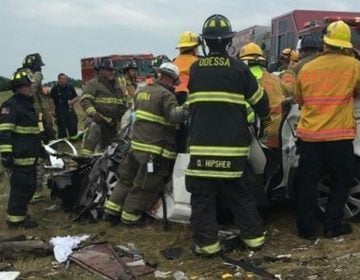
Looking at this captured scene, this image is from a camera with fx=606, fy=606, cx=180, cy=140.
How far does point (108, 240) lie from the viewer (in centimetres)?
571

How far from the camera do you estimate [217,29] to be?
5012 millimetres

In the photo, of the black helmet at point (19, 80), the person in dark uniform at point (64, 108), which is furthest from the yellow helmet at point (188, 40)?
the person in dark uniform at point (64, 108)

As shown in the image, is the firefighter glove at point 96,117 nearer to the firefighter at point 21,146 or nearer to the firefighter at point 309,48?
the firefighter at point 21,146

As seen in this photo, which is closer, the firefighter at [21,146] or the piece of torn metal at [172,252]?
the piece of torn metal at [172,252]

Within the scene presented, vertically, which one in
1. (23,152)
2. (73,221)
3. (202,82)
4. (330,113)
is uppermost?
(202,82)

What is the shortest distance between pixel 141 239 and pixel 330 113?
82.1 inches

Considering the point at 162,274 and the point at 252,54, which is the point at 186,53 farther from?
the point at 162,274

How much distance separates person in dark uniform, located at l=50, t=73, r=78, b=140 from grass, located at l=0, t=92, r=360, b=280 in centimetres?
789

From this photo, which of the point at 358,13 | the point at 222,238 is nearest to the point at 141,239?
the point at 222,238

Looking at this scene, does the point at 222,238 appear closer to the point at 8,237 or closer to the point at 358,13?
the point at 8,237

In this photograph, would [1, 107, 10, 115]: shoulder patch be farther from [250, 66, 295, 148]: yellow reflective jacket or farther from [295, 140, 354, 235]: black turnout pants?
[295, 140, 354, 235]: black turnout pants

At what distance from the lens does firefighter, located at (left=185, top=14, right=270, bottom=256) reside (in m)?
4.90

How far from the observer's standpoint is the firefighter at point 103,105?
868 centimetres

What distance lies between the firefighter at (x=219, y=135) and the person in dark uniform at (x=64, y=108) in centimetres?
964
